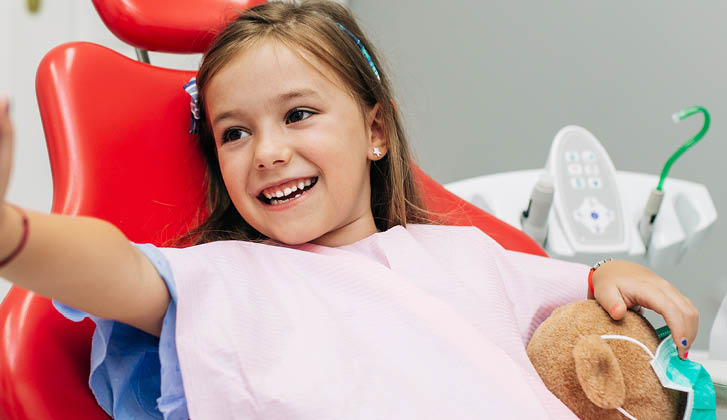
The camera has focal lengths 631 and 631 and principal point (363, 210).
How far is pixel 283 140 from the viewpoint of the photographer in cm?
70

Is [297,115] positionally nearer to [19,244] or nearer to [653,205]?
[19,244]

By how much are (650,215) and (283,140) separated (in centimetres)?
80

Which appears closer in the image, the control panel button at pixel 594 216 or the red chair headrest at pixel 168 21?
the red chair headrest at pixel 168 21

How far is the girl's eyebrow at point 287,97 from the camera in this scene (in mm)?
707

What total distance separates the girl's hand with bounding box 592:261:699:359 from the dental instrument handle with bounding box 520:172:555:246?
14.3 inches

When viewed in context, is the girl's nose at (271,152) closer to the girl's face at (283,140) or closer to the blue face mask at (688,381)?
the girl's face at (283,140)

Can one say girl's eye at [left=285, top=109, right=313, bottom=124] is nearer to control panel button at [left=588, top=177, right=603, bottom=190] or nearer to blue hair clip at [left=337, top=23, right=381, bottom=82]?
blue hair clip at [left=337, top=23, right=381, bottom=82]

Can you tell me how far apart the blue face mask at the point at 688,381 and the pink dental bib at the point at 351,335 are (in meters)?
0.10

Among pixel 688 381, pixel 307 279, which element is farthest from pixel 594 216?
pixel 307 279

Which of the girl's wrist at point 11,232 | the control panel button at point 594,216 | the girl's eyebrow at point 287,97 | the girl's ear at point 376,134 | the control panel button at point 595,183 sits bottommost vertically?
the control panel button at point 594,216

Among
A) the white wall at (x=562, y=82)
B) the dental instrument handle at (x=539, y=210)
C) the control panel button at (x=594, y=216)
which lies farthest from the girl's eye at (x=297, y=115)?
the white wall at (x=562, y=82)

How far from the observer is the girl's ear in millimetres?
848

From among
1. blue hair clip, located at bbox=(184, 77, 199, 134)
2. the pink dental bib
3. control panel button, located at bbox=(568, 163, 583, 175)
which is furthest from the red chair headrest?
control panel button, located at bbox=(568, 163, 583, 175)

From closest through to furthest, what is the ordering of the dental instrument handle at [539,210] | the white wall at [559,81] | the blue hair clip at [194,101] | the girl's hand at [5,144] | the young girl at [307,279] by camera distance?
1. the girl's hand at [5,144]
2. the young girl at [307,279]
3. the blue hair clip at [194,101]
4. the dental instrument handle at [539,210]
5. the white wall at [559,81]
